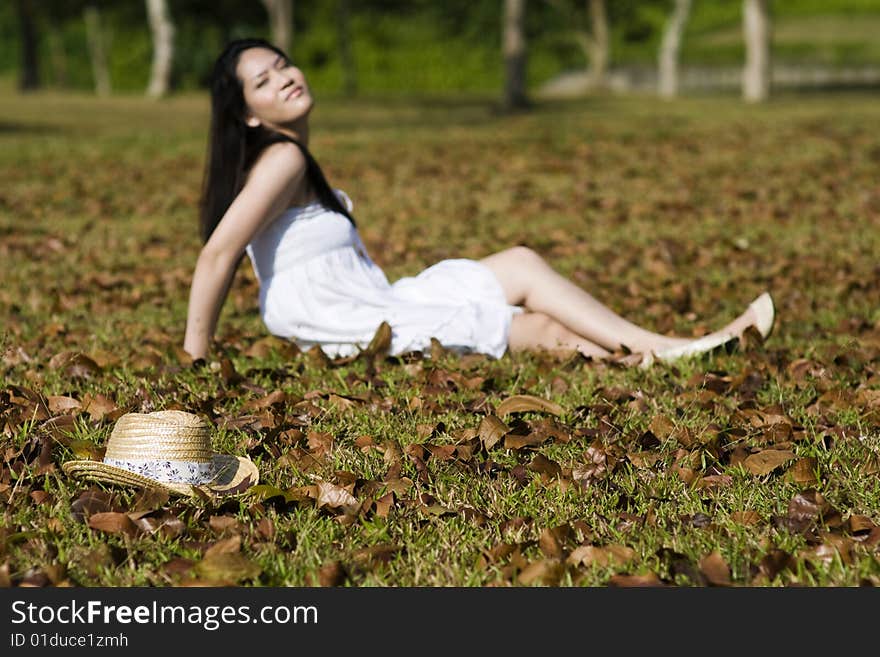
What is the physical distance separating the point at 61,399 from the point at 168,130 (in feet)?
60.0

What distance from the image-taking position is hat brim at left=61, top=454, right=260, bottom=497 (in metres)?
3.39

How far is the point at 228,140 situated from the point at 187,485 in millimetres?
2347

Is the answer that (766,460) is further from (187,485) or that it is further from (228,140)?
(228,140)

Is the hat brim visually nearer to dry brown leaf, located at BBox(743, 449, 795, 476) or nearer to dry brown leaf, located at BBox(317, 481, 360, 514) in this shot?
dry brown leaf, located at BBox(317, 481, 360, 514)

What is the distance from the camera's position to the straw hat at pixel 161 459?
3420 mm

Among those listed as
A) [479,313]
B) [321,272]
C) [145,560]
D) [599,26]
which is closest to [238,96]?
[321,272]

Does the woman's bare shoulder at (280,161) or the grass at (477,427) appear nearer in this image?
the grass at (477,427)

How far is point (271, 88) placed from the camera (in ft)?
17.3

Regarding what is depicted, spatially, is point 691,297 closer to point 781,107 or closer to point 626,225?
point 626,225

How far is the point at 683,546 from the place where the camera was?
10.2ft

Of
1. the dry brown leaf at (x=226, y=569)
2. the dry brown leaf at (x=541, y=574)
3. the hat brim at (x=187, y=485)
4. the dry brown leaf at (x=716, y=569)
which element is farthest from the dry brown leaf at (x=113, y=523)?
the dry brown leaf at (x=716, y=569)

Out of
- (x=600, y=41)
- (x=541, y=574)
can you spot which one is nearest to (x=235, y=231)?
(x=541, y=574)

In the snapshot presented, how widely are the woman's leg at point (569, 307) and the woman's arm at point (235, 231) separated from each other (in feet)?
3.45

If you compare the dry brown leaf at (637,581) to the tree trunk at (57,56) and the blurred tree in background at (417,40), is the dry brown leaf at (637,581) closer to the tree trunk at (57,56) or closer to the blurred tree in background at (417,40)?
the blurred tree in background at (417,40)
